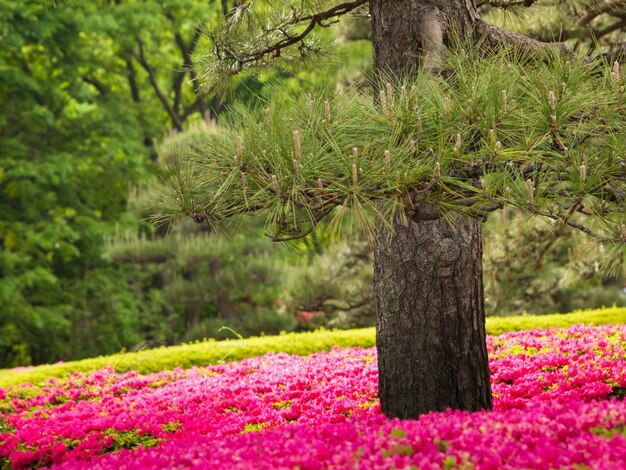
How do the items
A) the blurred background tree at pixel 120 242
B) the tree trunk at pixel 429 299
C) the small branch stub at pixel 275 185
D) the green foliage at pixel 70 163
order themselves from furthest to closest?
the green foliage at pixel 70 163 < the blurred background tree at pixel 120 242 < the tree trunk at pixel 429 299 < the small branch stub at pixel 275 185

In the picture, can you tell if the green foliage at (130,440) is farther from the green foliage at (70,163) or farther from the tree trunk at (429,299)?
the green foliage at (70,163)

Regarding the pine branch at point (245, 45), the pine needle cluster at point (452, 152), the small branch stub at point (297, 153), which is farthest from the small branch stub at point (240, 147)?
the pine branch at point (245, 45)

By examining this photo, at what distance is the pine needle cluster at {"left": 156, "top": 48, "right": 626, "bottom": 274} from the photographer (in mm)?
3537

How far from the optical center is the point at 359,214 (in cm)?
346

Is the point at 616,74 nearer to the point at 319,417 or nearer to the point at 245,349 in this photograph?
the point at 319,417

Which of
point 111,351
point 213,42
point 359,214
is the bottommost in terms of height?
point 111,351

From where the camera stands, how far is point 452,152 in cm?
358

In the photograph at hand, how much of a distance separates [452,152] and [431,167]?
127 millimetres

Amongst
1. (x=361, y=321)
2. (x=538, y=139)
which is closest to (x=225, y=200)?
(x=538, y=139)

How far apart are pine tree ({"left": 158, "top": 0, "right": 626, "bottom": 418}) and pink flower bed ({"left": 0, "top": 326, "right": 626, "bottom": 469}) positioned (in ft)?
2.27

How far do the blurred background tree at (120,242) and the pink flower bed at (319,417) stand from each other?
4.20 metres

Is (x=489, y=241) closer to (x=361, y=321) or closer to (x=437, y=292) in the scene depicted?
(x=361, y=321)

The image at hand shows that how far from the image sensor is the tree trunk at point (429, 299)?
4.66 m

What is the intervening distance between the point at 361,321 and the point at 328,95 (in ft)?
33.9
